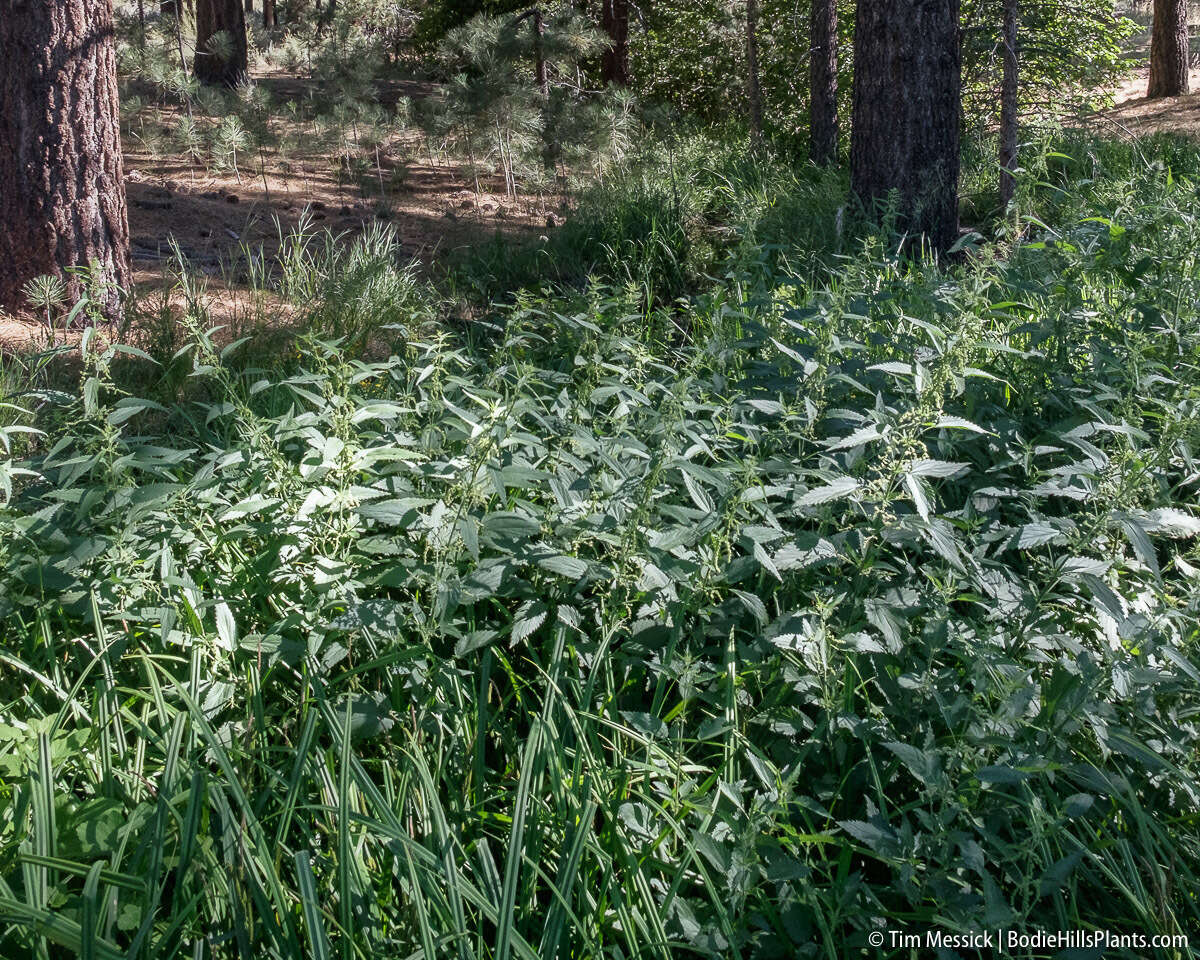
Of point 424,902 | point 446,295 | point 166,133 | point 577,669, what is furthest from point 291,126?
point 424,902

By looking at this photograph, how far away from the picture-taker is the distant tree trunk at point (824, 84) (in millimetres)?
9016

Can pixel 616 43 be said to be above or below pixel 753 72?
above

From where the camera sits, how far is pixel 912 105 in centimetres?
579

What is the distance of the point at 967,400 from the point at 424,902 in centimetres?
219

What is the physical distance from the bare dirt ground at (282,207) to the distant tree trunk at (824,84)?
267cm

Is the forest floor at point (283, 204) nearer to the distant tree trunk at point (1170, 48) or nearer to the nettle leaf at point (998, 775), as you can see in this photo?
the distant tree trunk at point (1170, 48)

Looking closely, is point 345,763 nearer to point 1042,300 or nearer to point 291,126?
point 1042,300

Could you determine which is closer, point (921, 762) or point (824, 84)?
point (921, 762)

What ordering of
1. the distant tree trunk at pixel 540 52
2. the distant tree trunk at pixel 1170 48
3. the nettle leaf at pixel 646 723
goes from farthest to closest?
the distant tree trunk at pixel 1170 48 < the distant tree trunk at pixel 540 52 < the nettle leaf at pixel 646 723

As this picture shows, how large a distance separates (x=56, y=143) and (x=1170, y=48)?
46.4 feet

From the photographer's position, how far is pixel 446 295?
580 cm

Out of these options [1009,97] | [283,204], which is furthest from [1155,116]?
[283,204]

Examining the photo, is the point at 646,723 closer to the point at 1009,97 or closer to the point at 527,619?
the point at 527,619

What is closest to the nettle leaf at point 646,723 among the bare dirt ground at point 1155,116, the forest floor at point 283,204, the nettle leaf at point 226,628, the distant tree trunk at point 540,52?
the nettle leaf at point 226,628
